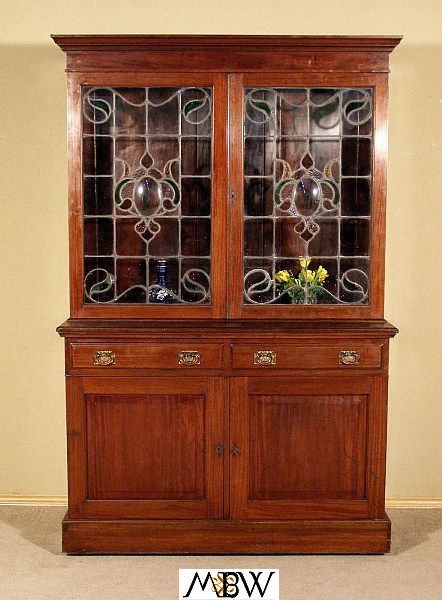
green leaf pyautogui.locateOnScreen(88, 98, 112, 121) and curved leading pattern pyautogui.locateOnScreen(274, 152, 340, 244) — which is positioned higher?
green leaf pyautogui.locateOnScreen(88, 98, 112, 121)

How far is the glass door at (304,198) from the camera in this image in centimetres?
325

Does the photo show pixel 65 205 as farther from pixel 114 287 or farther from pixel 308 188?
pixel 308 188

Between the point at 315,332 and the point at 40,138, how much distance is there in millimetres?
1489

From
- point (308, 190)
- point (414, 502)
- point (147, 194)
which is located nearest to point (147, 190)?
point (147, 194)

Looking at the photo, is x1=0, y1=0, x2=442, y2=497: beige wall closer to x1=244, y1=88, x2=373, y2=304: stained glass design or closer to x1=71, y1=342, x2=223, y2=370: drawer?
x1=244, y1=88, x2=373, y2=304: stained glass design

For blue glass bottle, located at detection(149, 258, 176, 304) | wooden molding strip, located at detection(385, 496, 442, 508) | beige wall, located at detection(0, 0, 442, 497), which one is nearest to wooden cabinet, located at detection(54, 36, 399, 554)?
blue glass bottle, located at detection(149, 258, 176, 304)

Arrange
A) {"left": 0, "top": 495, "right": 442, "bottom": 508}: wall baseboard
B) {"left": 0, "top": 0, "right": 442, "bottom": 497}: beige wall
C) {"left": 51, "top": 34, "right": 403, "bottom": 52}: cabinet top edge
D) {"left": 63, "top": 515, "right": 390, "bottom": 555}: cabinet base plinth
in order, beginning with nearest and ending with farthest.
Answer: {"left": 51, "top": 34, "right": 403, "bottom": 52}: cabinet top edge, {"left": 63, "top": 515, "right": 390, "bottom": 555}: cabinet base plinth, {"left": 0, "top": 0, "right": 442, "bottom": 497}: beige wall, {"left": 0, "top": 495, "right": 442, "bottom": 508}: wall baseboard

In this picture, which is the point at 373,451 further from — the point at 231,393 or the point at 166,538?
the point at 166,538

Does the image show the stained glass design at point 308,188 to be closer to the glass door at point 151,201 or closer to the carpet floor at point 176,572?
the glass door at point 151,201

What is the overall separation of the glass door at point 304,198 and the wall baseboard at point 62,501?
104cm

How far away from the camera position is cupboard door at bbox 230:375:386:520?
3221 mm

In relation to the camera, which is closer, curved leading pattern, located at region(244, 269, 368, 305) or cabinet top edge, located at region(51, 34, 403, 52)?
cabinet top edge, located at region(51, 34, 403, 52)

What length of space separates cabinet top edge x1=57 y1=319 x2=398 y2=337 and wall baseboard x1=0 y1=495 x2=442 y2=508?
3.27ft

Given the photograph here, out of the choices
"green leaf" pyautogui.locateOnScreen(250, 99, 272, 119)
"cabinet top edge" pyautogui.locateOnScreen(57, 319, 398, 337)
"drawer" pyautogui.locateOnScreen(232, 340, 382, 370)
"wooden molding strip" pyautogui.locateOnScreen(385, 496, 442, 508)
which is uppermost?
"green leaf" pyautogui.locateOnScreen(250, 99, 272, 119)
